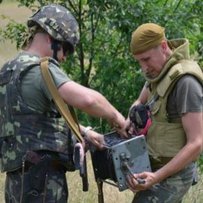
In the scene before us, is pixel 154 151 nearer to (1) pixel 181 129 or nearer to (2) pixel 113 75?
(1) pixel 181 129

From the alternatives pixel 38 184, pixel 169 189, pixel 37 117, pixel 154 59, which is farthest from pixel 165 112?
pixel 38 184

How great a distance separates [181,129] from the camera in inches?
165

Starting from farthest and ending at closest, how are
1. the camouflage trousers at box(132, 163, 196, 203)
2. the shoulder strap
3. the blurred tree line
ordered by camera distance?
the blurred tree line < the camouflage trousers at box(132, 163, 196, 203) < the shoulder strap

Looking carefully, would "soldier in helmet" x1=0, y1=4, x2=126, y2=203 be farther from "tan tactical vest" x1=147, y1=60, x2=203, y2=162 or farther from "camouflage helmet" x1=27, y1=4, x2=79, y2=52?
"tan tactical vest" x1=147, y1=60, x2=203, y2=162

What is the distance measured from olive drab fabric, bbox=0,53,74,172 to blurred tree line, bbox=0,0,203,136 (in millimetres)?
3295

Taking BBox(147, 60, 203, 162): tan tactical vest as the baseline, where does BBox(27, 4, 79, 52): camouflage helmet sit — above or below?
above

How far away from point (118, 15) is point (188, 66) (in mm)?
3362

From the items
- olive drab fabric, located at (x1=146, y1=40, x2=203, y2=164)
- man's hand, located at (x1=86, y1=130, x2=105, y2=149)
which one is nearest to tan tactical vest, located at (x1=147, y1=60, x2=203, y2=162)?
olive drab fabric, located at (x1=146, y1=40, x2=203, y2=164)

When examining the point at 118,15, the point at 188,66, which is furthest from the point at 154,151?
the point at 118,15

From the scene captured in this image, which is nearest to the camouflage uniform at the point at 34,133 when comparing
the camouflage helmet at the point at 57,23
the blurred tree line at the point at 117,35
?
the camouflage helmet at the point at 57,23

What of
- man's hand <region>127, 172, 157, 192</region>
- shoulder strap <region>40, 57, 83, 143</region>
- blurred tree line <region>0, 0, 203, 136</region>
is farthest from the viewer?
blurred tree line <region>0, 0, 203, 136</region>

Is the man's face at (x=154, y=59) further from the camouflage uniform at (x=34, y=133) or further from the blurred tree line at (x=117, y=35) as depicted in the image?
the blurred tree line at (x=117, y=35)

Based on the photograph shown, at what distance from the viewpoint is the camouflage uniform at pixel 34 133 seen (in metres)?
4.21

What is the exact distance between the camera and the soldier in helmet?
418cm
